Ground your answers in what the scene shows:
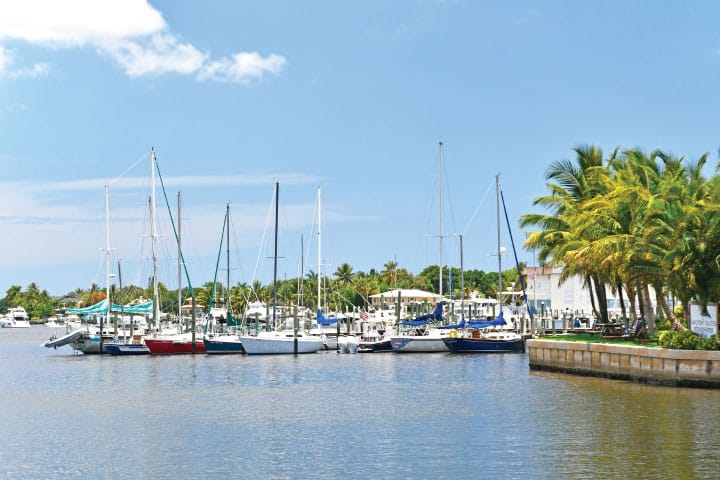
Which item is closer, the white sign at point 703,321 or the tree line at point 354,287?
the white sign at point 703,321

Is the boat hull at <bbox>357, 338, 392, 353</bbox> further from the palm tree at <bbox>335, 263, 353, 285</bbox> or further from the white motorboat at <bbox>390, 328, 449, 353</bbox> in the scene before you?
the palm tree at <bbox>335, 263, 353, 285</bbox>

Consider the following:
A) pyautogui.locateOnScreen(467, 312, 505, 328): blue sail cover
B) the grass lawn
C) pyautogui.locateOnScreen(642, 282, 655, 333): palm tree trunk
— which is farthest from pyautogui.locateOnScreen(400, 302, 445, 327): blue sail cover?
pyautogui.locateOnScreen(642, 282, 655, 333): palm tree trunk

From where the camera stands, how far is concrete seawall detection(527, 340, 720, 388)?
3947 cm

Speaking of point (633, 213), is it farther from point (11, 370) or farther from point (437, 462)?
point (11, 370)

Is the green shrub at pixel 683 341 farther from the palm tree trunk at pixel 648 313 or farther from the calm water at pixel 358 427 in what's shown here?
the palm tree trunk at pixel 648 313

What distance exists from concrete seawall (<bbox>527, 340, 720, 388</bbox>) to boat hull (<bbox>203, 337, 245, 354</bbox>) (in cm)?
3004

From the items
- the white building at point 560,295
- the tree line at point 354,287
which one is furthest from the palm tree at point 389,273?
the white building at point 560,295

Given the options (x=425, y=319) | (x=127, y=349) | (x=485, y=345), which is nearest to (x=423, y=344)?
(x=485, y=345)

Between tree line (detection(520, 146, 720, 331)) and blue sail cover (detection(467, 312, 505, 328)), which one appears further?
blue sail cover (detection(467, 312, 505, 328))

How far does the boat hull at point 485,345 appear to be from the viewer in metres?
76.3

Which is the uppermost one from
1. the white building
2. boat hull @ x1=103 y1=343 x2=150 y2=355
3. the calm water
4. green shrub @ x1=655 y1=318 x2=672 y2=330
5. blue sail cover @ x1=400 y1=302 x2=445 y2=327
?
the white building

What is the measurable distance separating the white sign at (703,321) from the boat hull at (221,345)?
4443 centimetres

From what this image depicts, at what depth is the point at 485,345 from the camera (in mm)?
76312

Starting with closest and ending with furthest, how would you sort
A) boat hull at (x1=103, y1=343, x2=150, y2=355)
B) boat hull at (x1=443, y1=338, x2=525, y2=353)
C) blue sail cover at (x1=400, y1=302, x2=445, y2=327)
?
boat hull at (x1=443, y1=338, x2=525, y2=353)
boat hull at (x1=103, y1=343, x2=150, y2=355)
blue sail cover at (x1=400, y1=302, x2=445, y2=327)
